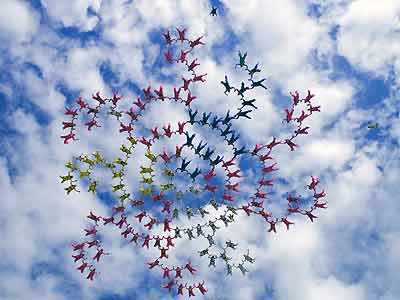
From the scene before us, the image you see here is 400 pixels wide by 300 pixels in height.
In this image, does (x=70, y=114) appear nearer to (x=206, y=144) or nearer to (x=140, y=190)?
(x=140, y=190)

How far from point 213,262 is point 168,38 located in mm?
10179

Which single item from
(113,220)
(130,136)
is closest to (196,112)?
(130,136)

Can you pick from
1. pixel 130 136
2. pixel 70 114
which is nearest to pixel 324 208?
pixel 130 136

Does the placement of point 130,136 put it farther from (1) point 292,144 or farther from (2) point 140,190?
(1) point 292,144

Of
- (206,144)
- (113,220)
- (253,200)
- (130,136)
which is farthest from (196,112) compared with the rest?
(113,220)

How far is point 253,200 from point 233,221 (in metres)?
1.40

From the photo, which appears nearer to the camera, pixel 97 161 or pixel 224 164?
pixel 224 164

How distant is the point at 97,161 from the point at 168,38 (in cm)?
619

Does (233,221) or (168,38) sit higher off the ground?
(168,38)

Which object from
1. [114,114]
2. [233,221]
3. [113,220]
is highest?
[114,114]

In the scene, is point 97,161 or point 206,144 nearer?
point 206,144

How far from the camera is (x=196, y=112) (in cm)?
2050

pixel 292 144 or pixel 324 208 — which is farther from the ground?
pixel 292 144

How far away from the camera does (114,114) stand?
21547 mm
